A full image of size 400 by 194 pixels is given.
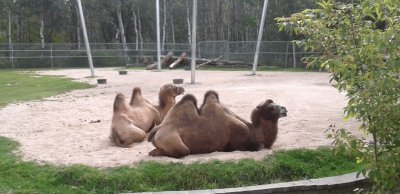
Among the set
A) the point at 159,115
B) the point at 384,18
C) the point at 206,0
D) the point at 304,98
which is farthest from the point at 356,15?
the point at 206,0

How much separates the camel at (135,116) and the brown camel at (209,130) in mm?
849

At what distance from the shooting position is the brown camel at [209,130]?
698 cm

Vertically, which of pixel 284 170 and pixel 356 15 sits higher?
pixel 356 15

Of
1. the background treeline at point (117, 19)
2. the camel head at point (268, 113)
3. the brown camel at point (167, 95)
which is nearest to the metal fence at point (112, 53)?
the background treeline at point (117, 19)

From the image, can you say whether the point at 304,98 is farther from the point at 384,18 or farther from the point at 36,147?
the point at 384,18

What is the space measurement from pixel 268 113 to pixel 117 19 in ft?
142

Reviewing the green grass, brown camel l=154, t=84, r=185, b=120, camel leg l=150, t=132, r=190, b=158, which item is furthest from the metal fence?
camel leg l=150, t=132, r=190, b=158

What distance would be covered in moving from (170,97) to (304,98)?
5.64 meters

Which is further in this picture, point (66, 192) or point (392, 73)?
point (66, 192)

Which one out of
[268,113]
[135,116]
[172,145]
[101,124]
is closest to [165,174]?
[172,145]

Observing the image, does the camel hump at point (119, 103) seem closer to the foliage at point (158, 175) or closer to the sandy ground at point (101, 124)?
the sandy ground at point (101, 124)

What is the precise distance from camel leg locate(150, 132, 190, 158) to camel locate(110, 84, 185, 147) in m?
1.21

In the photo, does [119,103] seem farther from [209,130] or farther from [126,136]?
[209,130]

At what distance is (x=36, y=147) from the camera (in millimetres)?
8078
